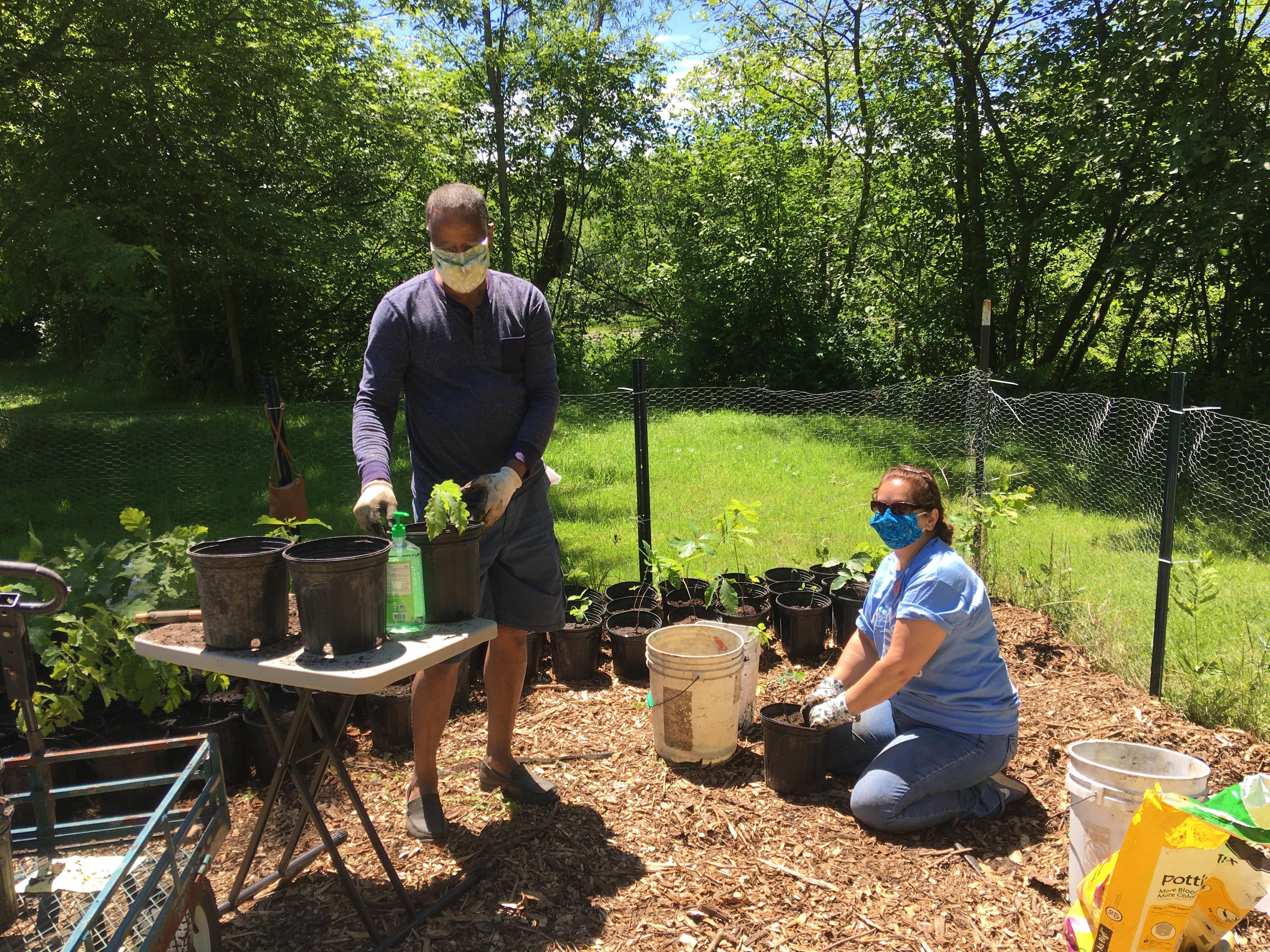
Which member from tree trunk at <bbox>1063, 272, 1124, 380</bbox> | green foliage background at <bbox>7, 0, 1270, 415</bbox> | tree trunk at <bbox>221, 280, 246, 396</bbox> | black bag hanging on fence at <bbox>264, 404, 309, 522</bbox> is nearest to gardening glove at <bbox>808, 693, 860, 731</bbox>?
black bag hanging on fence at <bbox>264, 404, 309, 522</bbox>

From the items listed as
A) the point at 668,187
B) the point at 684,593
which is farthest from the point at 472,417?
the point at 668,187

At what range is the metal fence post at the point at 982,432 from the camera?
205 inches

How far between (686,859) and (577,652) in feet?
5.31

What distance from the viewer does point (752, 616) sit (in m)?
4.52

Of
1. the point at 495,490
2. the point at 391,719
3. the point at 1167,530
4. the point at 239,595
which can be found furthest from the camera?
the point at 1167,530

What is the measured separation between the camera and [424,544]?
7.60ft

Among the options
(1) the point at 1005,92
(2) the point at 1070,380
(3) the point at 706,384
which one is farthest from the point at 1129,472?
(3) the point at 706,384

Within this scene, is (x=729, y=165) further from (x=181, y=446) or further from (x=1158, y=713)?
(x=1158, y=713)

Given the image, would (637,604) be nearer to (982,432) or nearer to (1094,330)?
(982,432)

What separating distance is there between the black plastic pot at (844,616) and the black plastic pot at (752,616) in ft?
1.20

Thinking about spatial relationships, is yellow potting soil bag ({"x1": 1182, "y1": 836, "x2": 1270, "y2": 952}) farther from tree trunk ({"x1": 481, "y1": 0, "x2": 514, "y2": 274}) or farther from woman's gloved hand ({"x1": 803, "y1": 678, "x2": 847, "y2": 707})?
tree trunk ({"x1": 481, "y1": 0, "x2": 514, "y2": 274})

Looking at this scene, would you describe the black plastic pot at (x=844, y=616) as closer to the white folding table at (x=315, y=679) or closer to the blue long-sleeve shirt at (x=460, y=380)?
the blue long-sleeve shirt at (x=460, y=380)

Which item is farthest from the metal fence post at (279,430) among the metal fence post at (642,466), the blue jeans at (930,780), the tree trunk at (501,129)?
the tree trunk at (501,129)

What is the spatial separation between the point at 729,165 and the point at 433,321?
12062 mm
